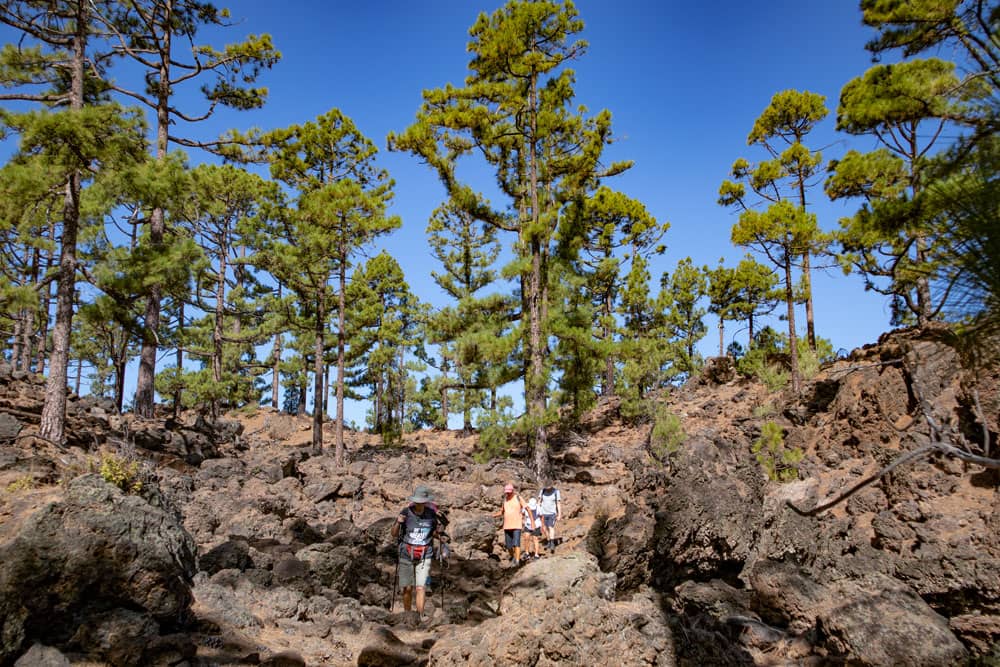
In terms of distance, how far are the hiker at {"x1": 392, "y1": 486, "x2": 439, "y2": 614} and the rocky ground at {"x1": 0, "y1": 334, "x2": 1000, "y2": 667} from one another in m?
0.33

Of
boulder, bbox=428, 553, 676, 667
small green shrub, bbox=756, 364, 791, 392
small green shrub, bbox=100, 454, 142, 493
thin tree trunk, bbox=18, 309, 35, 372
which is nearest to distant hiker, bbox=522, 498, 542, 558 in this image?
boulder, bbox=428, 553, 676, 667

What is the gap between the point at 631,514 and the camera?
→ 366 inches

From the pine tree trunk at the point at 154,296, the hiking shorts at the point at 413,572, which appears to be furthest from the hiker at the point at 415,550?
the pine tree trunk at the point at 154,296

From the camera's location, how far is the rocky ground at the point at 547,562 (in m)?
4.23

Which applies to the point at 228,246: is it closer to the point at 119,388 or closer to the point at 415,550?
the point at 119,388

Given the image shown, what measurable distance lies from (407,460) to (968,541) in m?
15.0

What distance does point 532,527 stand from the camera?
33.4 ft

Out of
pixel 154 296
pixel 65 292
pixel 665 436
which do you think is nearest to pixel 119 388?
pixel 154 296

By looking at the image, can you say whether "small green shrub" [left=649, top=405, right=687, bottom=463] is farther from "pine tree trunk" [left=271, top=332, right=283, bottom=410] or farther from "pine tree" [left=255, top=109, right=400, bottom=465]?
"pine tree trunk" [left=271, top=332, right=283, bottom=410]

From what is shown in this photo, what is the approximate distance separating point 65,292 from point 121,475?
24.6 feet

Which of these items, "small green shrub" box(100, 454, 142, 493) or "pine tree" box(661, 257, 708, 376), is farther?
"pine tree" box(661, 257, 708, 376)

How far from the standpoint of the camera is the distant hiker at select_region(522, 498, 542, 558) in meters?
10.1

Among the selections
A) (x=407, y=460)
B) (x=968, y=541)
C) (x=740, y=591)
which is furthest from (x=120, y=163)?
(x=968, y=541)

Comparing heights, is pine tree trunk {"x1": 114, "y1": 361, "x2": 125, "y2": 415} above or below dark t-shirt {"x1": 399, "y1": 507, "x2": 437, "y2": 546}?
above
